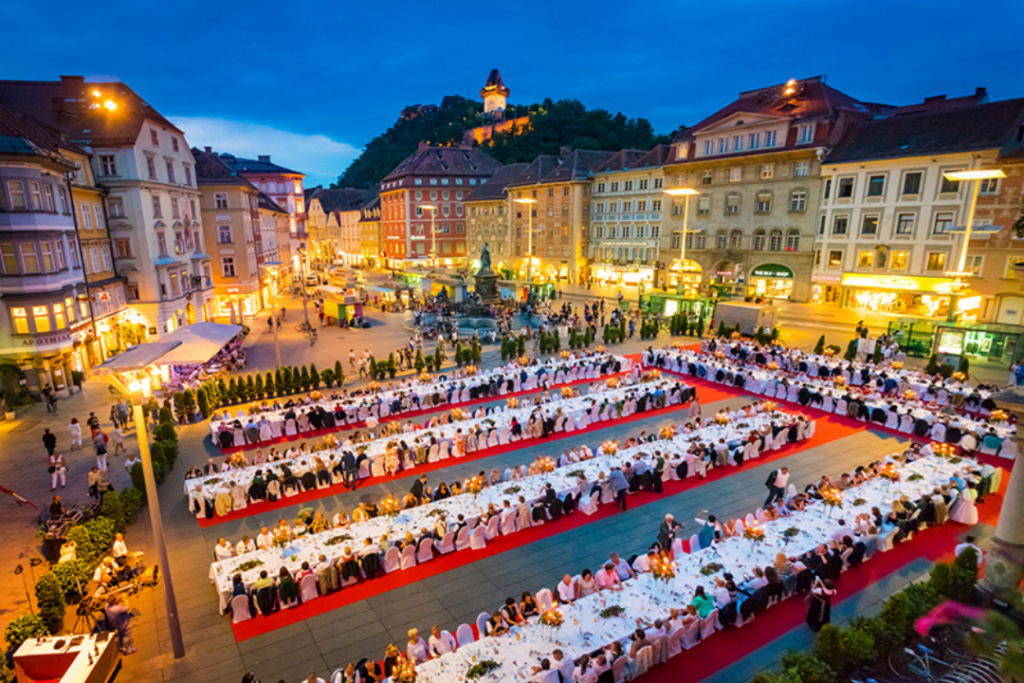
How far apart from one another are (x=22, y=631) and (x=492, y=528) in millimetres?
8933

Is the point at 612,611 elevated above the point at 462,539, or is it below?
above

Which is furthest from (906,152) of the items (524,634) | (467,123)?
(467,123)

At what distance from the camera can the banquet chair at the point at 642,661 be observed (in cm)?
893

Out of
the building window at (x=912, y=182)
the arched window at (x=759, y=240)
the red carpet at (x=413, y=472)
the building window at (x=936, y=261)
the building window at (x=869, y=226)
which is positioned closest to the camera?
the red carpet at (x=413, y=472)

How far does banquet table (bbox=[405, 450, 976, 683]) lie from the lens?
8.49 m

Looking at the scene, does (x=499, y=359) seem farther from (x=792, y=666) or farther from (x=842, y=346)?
(x=792, y=666)

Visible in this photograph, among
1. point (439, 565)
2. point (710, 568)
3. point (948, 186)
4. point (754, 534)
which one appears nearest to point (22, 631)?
point (439, 565)

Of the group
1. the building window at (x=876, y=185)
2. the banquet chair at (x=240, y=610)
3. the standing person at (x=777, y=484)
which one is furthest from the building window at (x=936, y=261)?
the banquet chair at (x=240, y=610)

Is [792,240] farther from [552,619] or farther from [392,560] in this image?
[552,619]

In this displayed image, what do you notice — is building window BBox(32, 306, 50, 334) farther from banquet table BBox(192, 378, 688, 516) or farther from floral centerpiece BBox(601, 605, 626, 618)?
floral centerpiece BBox(601, 605, 626, 618)

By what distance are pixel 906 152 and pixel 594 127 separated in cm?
5170

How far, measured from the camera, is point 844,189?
137 ft

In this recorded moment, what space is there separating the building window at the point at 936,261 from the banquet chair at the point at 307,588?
44463 millimetres

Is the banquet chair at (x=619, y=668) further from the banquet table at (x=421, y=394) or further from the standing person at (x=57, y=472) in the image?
the standing person at (x=57, y=472)
